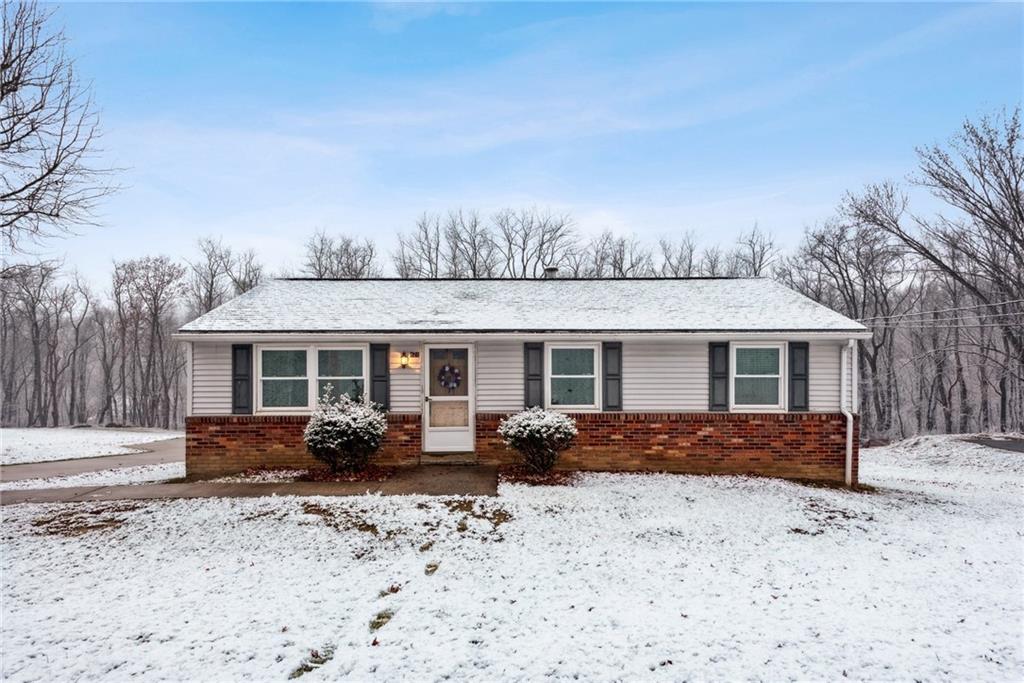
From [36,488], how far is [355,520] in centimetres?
696

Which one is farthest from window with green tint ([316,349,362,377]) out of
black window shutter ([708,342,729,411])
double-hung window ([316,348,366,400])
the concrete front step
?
black window shutter ([708,342,729,411])

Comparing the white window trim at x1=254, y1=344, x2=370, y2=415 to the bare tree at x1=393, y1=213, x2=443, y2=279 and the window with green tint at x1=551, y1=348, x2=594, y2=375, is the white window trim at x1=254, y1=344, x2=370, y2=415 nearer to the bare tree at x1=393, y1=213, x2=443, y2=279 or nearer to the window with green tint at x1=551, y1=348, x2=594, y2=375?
the window with green tint at x1=551, y1=348, x2=594, y2=375

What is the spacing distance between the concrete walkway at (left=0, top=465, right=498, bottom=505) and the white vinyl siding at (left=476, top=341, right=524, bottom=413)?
4.68 feet

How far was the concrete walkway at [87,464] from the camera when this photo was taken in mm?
9930

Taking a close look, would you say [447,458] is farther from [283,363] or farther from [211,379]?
[211,379]

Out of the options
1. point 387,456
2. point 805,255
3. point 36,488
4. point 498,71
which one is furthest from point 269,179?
point 805,255

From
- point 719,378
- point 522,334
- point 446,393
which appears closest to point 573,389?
point 522,334

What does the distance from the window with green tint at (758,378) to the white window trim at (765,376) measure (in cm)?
2

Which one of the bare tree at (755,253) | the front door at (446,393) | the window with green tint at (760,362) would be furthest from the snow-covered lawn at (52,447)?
the bare tree at (755,253)

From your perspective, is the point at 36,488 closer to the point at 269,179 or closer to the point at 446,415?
the point at 446,415

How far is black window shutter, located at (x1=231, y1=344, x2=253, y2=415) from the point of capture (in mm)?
8734

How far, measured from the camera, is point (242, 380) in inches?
345

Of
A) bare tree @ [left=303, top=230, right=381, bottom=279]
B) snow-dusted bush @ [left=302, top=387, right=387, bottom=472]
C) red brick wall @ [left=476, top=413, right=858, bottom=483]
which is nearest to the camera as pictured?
snow-dusted bush @ [left=302, top=387, right=387, bottom=472]

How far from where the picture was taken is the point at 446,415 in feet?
29.9
